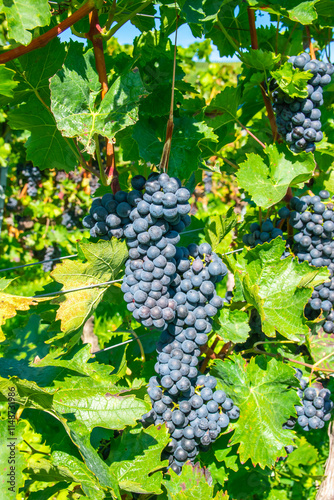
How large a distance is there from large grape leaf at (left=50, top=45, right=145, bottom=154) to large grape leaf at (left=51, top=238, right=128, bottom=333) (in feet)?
0.95

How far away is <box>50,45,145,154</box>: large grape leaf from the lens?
1.10 metres

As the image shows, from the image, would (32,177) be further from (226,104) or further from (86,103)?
(86,103)

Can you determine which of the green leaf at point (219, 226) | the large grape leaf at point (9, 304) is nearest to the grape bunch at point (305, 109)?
the green leaf at point (219, 226)

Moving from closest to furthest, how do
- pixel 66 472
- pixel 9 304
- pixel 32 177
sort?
1. pixel 66 472
2. pixel 9 304
3. pixel 32 177

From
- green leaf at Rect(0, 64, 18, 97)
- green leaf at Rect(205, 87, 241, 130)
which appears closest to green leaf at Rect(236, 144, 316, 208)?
green leaf at Rect(205, 87, 241, 130)

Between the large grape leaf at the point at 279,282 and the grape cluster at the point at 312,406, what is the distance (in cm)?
32

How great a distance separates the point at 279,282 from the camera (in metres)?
1.41

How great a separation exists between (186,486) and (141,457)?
19cm

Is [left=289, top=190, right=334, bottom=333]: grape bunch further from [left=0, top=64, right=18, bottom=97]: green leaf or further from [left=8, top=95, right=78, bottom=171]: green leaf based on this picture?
[left=0, top=64, right=18, bottom=97]: green leaf

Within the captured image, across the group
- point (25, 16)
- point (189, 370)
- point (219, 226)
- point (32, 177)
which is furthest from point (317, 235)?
point (32, 177)

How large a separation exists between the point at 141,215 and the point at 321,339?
1.02 meters

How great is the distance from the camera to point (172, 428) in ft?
4.27

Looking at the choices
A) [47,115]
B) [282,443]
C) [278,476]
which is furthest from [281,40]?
[278,476]

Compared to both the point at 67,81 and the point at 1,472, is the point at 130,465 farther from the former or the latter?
the point at 67,81
